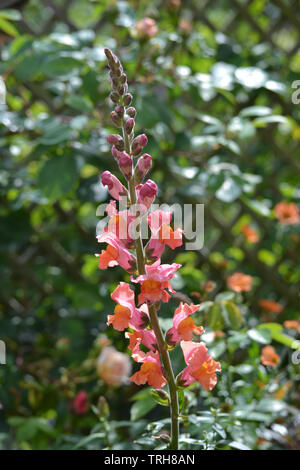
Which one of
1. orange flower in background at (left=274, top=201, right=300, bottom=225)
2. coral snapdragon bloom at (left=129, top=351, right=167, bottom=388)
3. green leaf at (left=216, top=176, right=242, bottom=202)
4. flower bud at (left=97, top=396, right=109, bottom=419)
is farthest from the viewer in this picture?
orange flower in background at (left=274, top=201, right=300, bottom=225)

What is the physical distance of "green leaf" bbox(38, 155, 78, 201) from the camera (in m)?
1.05

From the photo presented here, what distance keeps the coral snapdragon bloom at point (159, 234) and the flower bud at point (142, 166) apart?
47 millimetres

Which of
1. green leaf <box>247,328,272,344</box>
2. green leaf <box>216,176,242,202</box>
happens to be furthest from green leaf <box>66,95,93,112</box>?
green leaf <box>247,328,272,344</box>

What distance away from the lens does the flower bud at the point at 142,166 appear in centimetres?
57

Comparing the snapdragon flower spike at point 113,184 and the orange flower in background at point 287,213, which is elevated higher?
the orange flower in background at point 287,213

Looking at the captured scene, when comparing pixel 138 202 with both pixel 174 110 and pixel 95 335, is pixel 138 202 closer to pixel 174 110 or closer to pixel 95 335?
pixel 95 335

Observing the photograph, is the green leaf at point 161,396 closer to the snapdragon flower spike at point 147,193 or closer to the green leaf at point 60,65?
the snapdragon flower spike at point 147,193

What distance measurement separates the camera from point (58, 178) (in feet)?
3.48

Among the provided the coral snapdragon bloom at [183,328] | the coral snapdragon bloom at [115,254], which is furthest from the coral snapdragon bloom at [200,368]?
the coral snapdragon bloom at [115,254]

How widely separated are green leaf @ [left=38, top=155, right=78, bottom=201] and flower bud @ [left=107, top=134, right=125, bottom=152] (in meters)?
0.49

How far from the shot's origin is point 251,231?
148 centimetres

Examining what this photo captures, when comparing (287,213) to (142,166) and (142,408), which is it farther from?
(142,166)

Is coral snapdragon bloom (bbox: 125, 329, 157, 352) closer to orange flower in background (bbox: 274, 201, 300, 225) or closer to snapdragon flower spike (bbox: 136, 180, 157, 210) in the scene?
snapdragon flower spike (bbox: 136, 180, 157, 210)

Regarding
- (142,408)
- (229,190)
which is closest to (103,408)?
(142,408)
